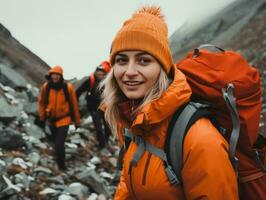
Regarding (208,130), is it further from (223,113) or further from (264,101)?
(264,101)

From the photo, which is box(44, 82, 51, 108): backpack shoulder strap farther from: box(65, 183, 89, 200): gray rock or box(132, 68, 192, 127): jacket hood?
box(132, 68, 192, 127): jacket hood

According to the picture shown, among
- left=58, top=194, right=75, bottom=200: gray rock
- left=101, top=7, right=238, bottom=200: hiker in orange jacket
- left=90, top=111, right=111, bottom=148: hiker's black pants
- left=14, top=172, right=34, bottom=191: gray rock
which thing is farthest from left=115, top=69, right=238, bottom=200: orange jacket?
left=90, top=111, right=111, bottom=148: hiker's black pants

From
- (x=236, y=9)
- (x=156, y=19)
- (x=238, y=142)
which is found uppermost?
(x=236, y=9)

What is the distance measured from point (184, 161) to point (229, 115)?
0.49 m

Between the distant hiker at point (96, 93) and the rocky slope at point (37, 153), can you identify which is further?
the distant hiker at point (96, 93)

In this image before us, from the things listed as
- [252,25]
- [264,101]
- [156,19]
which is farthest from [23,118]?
[252,25]

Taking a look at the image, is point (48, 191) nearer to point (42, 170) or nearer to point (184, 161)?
point (42, 170)

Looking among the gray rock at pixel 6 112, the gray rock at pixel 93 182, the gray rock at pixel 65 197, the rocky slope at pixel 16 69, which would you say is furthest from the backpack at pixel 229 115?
the rocky slope at pixel 16 69

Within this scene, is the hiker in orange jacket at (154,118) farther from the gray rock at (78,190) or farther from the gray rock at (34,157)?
the gray rock at (34,157)

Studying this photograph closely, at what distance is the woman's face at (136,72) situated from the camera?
3.32 metres

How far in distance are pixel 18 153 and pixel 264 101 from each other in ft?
27.3

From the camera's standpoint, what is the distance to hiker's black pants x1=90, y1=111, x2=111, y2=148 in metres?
13.6

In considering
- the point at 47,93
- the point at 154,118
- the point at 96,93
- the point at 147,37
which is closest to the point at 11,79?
the point at 96,93

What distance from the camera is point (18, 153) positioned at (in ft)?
39.1
